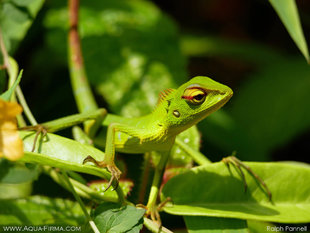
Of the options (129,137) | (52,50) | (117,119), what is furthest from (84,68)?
(129,137)

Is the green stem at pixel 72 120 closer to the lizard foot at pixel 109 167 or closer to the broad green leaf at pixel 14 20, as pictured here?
the lizard foot at pixel 109 167

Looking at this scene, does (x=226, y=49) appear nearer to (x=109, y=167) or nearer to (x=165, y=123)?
(x=165, y=123)

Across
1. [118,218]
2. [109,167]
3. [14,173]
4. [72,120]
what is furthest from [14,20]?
[118,218]

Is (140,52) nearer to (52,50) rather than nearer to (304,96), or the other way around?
(52,50)

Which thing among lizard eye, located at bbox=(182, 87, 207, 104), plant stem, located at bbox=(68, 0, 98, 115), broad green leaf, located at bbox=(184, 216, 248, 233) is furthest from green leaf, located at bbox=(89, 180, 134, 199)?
plant stem, located at bbox=(68, 0, 98, 115)

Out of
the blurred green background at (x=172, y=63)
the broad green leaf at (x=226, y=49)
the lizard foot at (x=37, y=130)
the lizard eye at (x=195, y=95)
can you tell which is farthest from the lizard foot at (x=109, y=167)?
the broad green leaf at (x=226, y=49)
